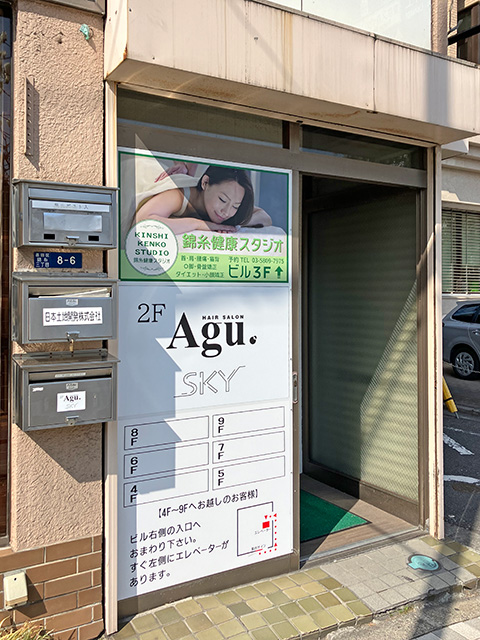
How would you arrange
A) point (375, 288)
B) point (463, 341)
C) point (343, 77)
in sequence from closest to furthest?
point (343, 77) → point (375, 288) → point (463, 341)

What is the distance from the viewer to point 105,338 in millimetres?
2840

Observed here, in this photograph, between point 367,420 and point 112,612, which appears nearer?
point 112,612

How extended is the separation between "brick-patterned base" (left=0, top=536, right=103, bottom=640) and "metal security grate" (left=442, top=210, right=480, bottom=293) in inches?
426

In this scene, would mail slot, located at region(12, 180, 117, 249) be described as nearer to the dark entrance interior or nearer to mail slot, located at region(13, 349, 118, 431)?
mail slot, located at region(13, 349, 118, 431)

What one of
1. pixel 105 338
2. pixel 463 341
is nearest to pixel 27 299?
pixel 105 338

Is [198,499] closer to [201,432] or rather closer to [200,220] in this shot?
[201,432]

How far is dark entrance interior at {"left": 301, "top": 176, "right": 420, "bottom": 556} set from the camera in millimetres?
4523

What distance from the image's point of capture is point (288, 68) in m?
3.18

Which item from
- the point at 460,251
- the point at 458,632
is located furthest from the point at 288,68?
the point at 460,251

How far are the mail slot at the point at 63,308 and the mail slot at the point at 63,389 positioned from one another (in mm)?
120

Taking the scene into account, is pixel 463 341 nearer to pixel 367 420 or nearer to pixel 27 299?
pixel 367 420

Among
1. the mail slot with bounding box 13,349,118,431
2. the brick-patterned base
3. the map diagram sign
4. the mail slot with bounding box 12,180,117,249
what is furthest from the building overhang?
the brick-patterned base

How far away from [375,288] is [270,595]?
8.68 feet

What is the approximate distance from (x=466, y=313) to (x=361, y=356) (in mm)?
6892
